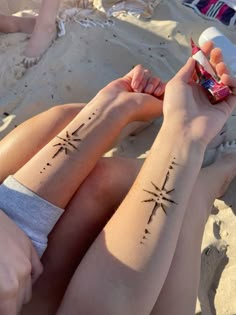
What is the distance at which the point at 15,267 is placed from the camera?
107cm

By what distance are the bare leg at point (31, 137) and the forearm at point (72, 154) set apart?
0.20 ft

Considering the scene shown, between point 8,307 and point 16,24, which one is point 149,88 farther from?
point 16,24

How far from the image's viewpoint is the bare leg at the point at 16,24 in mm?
2430

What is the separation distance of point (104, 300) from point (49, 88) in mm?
1188

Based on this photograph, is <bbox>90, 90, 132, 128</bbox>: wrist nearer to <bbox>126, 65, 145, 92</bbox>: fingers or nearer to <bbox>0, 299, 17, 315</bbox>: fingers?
<bbox>126, 65, 145, 92</bbox>: fingers

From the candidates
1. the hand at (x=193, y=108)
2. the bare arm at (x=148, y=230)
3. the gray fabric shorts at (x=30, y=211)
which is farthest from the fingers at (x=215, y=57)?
the gray fabric shorts at (x=30, y=211)

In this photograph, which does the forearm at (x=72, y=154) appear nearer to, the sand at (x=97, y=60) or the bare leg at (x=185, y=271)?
the bare leg at (x=185, y=271)

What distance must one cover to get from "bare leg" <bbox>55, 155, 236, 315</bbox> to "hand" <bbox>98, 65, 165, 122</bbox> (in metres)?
0.23

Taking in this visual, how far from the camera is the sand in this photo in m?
2.10

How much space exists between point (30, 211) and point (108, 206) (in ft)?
0.71

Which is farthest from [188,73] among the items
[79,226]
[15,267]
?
[15,267]

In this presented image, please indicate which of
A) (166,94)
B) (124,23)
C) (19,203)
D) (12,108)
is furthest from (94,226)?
(124,23)

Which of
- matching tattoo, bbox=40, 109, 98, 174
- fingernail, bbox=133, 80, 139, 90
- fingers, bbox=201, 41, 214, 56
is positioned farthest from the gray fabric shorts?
fingers, bbox=201, 41, 214, 56

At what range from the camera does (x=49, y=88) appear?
215 centimetres
